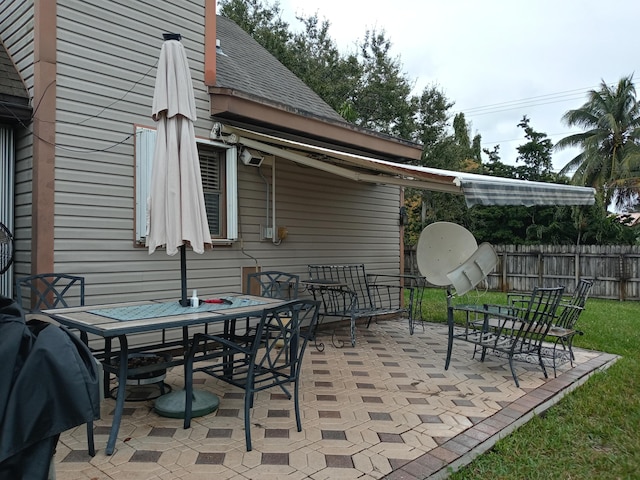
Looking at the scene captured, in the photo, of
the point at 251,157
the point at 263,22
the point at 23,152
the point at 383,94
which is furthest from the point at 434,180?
the point at 263,22

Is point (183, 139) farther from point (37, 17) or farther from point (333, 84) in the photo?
point (333, 84)

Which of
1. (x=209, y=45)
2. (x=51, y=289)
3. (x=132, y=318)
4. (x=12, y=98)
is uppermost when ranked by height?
(x=209, y=45)

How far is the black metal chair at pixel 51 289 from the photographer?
13.4ft

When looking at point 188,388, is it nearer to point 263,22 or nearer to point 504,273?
point 504,273

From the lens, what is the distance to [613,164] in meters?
19.5

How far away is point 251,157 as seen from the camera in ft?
19.1

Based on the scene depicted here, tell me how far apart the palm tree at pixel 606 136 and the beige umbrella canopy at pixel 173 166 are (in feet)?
64.7

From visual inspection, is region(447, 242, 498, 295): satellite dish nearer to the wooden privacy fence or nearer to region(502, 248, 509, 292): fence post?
the wooden privacy fence

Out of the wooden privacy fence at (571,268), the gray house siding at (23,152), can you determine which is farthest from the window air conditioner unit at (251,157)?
the wooden privacy fence at (571,268)

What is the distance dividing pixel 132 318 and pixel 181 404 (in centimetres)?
90

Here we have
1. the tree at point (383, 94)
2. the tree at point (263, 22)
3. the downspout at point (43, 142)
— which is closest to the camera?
the downspout at point (43, 142)

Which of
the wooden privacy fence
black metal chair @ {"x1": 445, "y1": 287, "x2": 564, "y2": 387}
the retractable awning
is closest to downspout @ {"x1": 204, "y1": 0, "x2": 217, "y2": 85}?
the retractable awning

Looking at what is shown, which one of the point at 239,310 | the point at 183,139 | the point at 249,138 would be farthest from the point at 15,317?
the point at 249,138

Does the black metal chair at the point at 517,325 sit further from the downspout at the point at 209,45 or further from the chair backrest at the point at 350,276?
the downspout at the point at 209,45
